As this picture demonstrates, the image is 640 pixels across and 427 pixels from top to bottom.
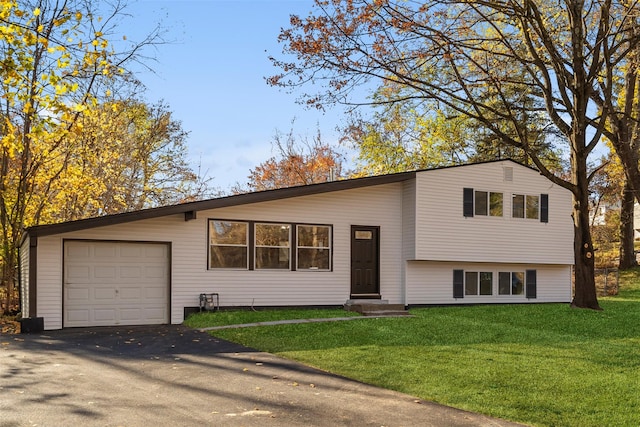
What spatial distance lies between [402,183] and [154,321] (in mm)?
8443

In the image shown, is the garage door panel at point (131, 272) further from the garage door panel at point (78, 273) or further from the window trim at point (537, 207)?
the window trim at point (537, 207)

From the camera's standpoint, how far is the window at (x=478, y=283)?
20.5 m

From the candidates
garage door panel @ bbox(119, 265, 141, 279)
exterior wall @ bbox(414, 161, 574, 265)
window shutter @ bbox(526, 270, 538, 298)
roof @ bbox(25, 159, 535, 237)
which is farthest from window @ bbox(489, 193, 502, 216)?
garage door panel @ bbox(119, 265, 141, 279)

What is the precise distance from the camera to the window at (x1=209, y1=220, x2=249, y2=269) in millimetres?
16828

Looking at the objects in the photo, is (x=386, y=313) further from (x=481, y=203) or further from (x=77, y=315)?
(x=77, y=315)

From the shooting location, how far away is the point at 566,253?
853 inches

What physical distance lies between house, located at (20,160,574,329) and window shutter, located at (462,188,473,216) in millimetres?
38

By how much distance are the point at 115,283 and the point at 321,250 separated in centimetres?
578

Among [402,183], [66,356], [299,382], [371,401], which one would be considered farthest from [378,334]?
[402,183]

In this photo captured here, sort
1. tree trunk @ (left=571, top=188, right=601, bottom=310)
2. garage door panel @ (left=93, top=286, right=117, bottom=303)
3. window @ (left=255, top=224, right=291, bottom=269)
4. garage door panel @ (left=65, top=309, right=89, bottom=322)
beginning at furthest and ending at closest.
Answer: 1. window @ (left=255, top=224, right=291, bottom=269)
2. tree trunk @ (left=571, top=188, right=601, bottom=310)
3. garage door panel @ (left=93, top=286, right=117, bottom=303)
4. garage door panel @ (left=65, top=309, right=89, bottom=322)

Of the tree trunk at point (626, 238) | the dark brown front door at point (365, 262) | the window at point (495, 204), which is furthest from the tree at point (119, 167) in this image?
the tree trunk at point (626, 238)

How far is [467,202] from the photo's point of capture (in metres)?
19.8

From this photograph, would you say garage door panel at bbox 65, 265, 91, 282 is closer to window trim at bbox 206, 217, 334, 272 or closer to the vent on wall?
window trim at bbox 206, 217, 334, 272

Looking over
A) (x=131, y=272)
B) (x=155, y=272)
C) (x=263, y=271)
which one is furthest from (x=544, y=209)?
(x=131, y=272)
